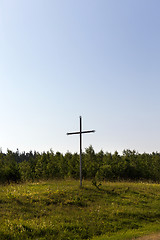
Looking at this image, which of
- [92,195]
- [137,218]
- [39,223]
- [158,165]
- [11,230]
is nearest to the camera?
A: [11,230]

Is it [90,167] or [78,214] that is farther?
[90,167]

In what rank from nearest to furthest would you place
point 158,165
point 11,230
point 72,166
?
point 11,230, point 72,166, point 158,165

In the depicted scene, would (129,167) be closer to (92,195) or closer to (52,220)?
(92,195)

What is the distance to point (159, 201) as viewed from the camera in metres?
17.0

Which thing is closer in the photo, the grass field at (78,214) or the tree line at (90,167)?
the grass field at (78,214)

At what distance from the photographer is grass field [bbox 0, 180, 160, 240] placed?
10328 mm

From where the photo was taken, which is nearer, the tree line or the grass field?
the grass field

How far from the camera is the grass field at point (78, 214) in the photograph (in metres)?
10.3

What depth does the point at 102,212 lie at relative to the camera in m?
13.4

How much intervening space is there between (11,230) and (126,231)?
6.16m

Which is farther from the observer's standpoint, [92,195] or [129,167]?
[129,167]

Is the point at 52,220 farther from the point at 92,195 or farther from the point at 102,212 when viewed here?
the point at 92,195

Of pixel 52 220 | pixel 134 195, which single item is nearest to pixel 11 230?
pixel 52 220

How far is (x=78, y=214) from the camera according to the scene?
12953 millimetres
